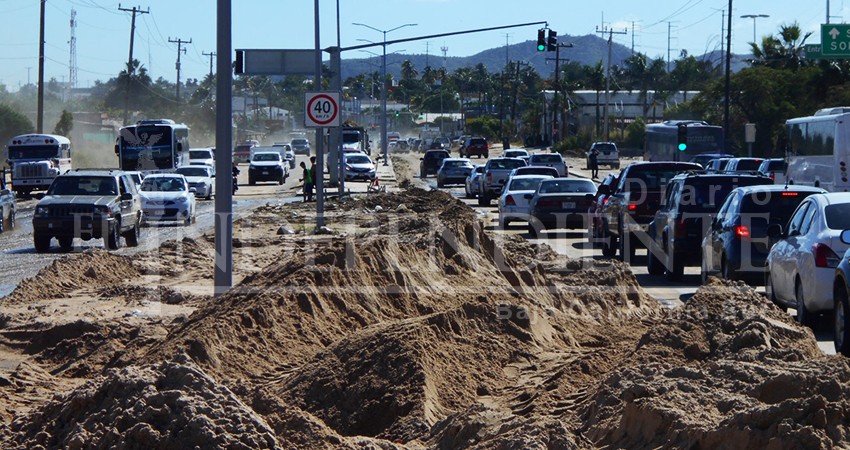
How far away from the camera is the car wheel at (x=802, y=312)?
12805 millimetres

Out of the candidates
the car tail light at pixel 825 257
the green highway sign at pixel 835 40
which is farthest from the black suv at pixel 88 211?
the green highway sign at pixel 835 40

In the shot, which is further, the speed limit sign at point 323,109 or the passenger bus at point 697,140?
the passenger bus at point 697,140

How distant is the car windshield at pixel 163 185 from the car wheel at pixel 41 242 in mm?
9334

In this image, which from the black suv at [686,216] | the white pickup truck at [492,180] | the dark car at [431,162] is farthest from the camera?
the dark car at [431,162]

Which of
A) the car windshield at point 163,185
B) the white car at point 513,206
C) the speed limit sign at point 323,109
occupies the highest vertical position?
the speed limit sign at point 323,109

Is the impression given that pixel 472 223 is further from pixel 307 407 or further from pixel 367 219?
pixel 367 219

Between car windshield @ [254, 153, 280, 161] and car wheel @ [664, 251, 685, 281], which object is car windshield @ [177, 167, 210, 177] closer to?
car windshield @ [254, 153, 280, 161]

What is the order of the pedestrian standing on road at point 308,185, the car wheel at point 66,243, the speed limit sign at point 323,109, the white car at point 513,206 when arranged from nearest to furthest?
the speed limit sign at point 323,109 → the car wheel at point 66,243 → the white car at point 513,206 → the pedestrian standing on road at point 308,185

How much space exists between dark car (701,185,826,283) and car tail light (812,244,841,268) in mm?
3066

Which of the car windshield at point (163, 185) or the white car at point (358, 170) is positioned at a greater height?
the white car at point (358, 170)

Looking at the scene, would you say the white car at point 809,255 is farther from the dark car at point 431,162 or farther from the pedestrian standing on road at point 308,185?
the dark car at point 431,162

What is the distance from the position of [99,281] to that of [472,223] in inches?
228

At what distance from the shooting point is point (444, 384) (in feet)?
30.7

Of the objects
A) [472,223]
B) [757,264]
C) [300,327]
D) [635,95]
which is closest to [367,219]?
[472,223]
